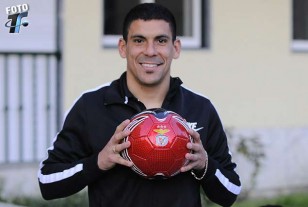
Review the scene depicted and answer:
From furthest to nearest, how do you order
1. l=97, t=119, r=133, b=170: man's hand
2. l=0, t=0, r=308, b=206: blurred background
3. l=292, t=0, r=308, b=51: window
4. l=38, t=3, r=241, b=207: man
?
l=292, t=0, r=308, b=51: window → l=0, t=0, r=308, b=206: blurred background → l=38, t=3, r=241, b=207: man → l=97, t=119, r=133, b=170: man's hand

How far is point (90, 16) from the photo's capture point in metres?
8.11

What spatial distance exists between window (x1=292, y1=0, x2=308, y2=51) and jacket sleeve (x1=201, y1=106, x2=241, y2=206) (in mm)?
5869

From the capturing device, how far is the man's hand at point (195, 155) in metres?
3.29

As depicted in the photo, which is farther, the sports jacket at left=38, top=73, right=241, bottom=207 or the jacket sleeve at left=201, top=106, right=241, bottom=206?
the jacket sleeve at left=201, top=106, right=241, bottom=206

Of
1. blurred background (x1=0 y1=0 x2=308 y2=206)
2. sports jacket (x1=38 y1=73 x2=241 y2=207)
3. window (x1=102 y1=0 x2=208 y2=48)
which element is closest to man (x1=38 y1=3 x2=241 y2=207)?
sports jacket (x1=38 y1=73 x2=241 y2=207)

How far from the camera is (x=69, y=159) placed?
3.56 metres

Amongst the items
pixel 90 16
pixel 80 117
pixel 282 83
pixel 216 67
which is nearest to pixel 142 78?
pixel 80 117

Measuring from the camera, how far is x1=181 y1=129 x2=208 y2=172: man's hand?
130 inches

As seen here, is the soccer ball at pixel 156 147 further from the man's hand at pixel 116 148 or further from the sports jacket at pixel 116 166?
the sports jacket at pixel 116 166

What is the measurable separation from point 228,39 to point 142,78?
18.0 ft

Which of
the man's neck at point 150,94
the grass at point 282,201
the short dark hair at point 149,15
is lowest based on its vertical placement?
the grass at point 282,201

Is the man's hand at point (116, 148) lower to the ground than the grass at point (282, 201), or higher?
higher

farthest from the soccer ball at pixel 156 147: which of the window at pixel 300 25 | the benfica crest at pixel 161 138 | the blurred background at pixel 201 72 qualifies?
the window at pixel 300 25

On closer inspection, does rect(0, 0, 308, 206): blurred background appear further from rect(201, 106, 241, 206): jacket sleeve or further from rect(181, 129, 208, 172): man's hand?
rect(181, 129, 208, 172): man's hand
